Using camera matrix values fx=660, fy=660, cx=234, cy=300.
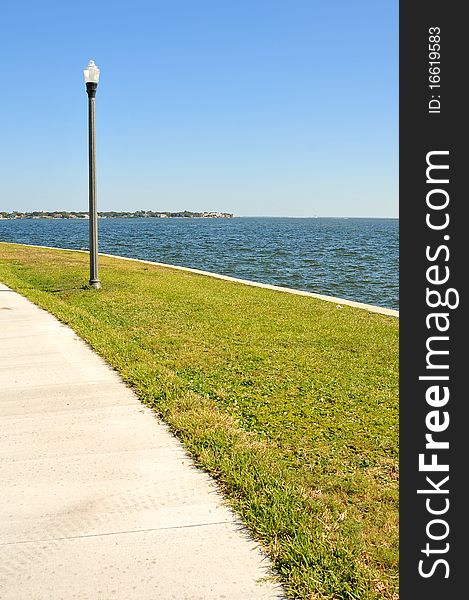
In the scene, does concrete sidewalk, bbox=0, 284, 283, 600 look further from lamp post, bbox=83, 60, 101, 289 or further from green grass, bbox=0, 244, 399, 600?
lamp post, bbox=83, 60, 101, 289

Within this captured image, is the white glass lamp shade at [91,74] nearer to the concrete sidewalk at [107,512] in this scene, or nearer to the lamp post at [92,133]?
the lamp post at [92,133]

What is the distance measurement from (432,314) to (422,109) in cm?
70

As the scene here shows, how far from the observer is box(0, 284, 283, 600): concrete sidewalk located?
9.14 feet

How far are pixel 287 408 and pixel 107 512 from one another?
2.06 metres

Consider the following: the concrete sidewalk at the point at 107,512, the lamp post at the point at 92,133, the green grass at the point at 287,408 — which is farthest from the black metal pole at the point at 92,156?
the concrete sidewalk at the point at 107,512

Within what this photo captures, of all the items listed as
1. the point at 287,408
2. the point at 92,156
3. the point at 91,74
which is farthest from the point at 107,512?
the point at 91,74

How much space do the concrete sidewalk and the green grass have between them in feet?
0.54

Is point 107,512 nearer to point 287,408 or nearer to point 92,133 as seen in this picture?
point 287,408

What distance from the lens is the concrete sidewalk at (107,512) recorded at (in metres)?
2.79

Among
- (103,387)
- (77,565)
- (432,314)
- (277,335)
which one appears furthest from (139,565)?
(277,335)

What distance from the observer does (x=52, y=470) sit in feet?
13.0

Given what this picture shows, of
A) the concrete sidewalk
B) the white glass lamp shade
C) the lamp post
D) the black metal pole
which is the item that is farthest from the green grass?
the white glass lamp shade

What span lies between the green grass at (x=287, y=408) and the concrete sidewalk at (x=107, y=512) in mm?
164

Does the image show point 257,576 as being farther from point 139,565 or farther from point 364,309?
point 364,309
